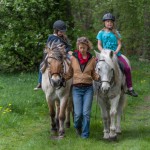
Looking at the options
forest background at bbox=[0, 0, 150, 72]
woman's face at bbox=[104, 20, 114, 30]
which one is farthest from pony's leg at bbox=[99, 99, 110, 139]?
forest background at bbox=[0, 0, 150, 72]

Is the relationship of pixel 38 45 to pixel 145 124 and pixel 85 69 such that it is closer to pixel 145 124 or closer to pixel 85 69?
pixel 145 124

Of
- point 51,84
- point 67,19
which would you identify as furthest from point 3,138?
point 67,19

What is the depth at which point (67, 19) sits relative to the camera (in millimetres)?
19469

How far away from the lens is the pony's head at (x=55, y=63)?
847 centimetres

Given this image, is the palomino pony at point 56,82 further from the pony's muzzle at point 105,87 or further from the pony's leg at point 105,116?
the pony's muzzle at point 105,87

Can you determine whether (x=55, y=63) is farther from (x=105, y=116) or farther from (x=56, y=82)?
(x=105, y=116)

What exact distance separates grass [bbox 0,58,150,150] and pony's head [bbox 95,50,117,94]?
1.28 m

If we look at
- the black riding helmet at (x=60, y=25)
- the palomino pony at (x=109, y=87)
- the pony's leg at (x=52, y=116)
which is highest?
the black riding helmet at (x=60, y=25)

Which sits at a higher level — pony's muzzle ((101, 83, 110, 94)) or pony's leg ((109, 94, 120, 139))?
pony's muzzle ((101, 83, 110, 94))

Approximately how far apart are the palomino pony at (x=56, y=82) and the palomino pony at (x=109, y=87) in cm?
75

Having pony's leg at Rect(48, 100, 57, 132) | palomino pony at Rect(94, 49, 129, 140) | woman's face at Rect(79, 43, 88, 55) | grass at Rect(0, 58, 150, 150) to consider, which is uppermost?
woman's face at Rect(79, 43, 88, 55)

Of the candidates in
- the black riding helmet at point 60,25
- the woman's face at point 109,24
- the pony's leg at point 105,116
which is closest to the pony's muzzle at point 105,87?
the pony's leg at point 105,116

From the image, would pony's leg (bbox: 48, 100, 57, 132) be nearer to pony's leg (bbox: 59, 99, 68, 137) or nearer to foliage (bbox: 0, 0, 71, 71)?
pony's leg (bbox: 59, 99, 68, 137)

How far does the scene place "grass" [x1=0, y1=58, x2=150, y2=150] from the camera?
335 inches
